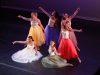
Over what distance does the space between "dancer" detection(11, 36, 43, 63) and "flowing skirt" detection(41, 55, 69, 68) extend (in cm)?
20

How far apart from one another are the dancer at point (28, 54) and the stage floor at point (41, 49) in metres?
0.06

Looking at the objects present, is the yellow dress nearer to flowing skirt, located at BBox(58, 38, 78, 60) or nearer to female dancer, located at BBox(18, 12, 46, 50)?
female dancer, located at BBox(18, 12, 46, 50)

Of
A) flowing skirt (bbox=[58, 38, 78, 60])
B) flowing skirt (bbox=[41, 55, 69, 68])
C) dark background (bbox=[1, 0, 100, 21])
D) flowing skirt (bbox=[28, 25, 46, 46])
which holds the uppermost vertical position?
dark background (bbox=[1, 0, 100, 21])

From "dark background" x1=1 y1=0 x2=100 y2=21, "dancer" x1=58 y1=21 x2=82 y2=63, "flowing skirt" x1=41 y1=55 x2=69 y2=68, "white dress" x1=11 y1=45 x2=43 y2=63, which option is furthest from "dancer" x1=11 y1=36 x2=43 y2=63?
"dark background" x1=1 y1=0 x2=100 y2=21

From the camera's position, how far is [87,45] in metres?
3.43

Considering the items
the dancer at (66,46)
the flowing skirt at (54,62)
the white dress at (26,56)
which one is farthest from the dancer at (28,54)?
the dancer at (66,46)

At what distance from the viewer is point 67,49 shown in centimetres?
280

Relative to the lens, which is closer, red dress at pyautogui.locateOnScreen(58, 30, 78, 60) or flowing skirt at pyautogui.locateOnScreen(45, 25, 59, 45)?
red dress at pyautogui.locateOnScreen(58, 30, 78, 60)

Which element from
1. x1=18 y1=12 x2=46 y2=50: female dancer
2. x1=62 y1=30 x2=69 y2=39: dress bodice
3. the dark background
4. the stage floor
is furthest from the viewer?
the dark background

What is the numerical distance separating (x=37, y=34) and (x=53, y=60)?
1.81ft

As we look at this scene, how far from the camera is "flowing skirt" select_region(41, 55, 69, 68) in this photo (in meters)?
2.69

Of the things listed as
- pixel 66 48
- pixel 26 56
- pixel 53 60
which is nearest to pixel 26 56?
pixel 26 56

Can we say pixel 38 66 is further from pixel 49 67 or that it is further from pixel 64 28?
pixel 64 28

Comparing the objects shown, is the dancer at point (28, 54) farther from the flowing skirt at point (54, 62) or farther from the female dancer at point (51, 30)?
the female dancer at point (51, 30)
